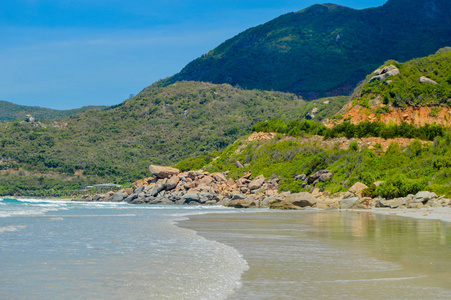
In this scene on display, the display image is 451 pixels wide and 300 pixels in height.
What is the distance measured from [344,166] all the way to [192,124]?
10935 cm

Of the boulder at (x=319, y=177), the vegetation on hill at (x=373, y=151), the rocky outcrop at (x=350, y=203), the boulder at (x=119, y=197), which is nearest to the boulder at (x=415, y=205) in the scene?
the vegetation on hill at (x=373, y=151)

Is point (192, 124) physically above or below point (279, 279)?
above

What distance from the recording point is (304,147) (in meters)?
74.6

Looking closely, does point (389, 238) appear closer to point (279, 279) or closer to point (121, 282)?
point (279, 279)

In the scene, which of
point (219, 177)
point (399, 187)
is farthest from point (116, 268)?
point (219, 177)

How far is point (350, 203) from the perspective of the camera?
41.3 meters

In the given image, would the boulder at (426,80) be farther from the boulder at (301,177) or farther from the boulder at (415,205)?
the boulder at (415,205)

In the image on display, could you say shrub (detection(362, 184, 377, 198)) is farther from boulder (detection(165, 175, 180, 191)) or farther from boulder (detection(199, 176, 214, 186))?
boulder (detection(165, 175, 180, 191))

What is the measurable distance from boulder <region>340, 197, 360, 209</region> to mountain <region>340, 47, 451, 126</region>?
31.2 meters

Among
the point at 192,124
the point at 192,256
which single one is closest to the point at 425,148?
the point at 192,256

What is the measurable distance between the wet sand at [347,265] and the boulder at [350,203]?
2249cm

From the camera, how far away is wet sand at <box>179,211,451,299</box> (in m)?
8.51

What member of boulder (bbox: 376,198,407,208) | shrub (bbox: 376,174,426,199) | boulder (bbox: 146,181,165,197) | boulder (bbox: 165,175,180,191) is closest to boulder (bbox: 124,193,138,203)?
boulder (bbox: 146,181,165,197)

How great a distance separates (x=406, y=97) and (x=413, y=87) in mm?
2761
